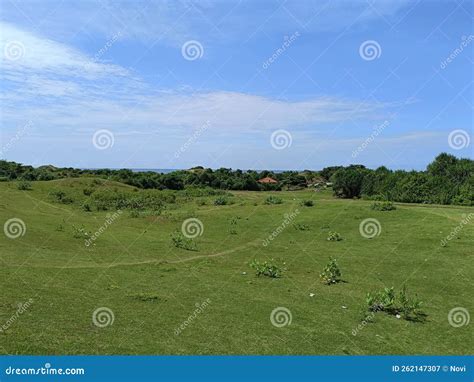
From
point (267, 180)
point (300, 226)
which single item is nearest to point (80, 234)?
point (300, 226)

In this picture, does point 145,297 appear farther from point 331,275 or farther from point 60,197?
point 60,197

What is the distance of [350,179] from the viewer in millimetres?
60562

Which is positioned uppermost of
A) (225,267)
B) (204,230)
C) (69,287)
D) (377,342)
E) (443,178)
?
(443,178)

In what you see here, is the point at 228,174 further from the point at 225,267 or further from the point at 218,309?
the point at 218,309

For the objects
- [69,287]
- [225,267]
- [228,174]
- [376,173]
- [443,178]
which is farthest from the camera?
[228,174]

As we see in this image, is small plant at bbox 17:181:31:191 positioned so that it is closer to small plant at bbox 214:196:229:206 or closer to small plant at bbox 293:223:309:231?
small plant at bbox 214:196:229:206

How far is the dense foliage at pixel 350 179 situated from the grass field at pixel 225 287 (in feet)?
63.7

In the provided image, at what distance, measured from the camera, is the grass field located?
12055 mm

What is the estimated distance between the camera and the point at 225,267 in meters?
22.3

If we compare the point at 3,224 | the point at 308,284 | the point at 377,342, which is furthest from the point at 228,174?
the point at 377,342

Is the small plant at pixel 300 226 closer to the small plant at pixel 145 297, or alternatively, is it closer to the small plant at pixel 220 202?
the small plant at pixel 220 202

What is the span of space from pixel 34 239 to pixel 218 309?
1414cm

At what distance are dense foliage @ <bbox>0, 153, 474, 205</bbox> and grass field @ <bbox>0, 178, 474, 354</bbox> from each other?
19419mm

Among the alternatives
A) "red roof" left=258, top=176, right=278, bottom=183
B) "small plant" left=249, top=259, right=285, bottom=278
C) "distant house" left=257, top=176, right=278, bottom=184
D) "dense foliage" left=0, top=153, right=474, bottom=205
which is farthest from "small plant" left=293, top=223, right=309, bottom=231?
"red roof" left=258, top=176, right=278, bottom=183
